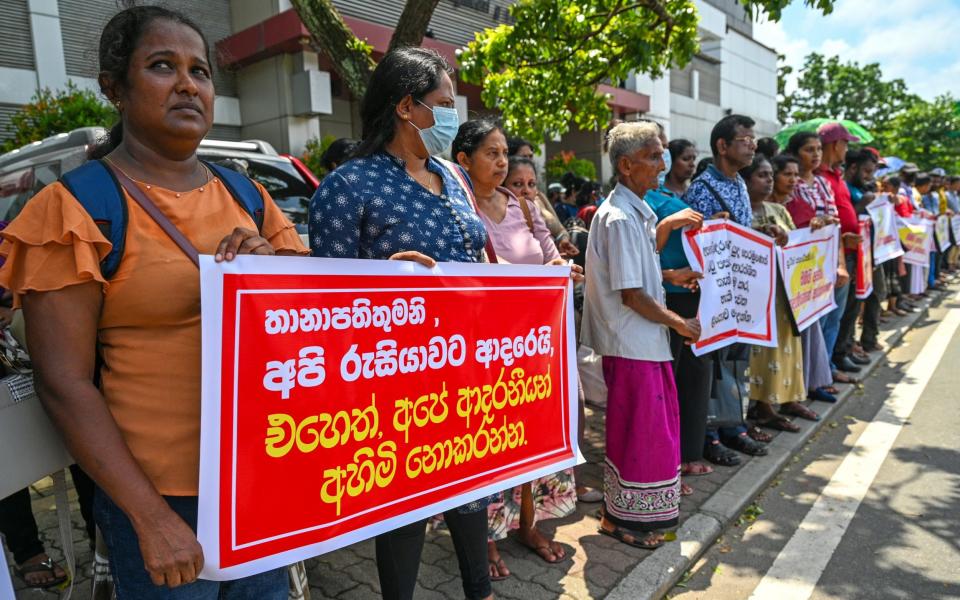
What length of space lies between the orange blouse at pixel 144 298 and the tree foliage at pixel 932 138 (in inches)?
1192

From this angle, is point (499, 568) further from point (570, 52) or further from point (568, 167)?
point (568, 167)

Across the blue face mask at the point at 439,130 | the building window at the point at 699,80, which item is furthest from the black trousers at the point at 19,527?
the building window at the point at 699,80

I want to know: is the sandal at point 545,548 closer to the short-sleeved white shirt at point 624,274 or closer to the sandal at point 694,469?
the short-sleeved white shirt at point 624,274

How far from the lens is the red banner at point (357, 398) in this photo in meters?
1.45

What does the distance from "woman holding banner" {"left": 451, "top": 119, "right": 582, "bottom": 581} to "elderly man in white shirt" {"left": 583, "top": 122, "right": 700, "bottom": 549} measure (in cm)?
28

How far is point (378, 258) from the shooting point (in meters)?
2.04

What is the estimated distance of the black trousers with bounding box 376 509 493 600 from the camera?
2035 millimetres

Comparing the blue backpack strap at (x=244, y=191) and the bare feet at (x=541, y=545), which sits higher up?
the blue backpack strap at (x=244, y=191)

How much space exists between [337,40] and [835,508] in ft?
14.2

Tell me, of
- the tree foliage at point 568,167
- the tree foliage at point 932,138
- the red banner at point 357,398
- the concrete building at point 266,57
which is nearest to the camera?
the red banner at point 357,398

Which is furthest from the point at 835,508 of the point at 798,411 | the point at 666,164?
the point at 666,164

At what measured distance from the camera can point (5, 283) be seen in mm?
1230

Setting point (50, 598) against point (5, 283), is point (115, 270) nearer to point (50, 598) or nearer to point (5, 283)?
point (5, 283)

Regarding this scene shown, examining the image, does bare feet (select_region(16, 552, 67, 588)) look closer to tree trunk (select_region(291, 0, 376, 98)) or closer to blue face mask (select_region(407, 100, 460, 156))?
blue face mask (select_region(407, 100, 460, 156))
